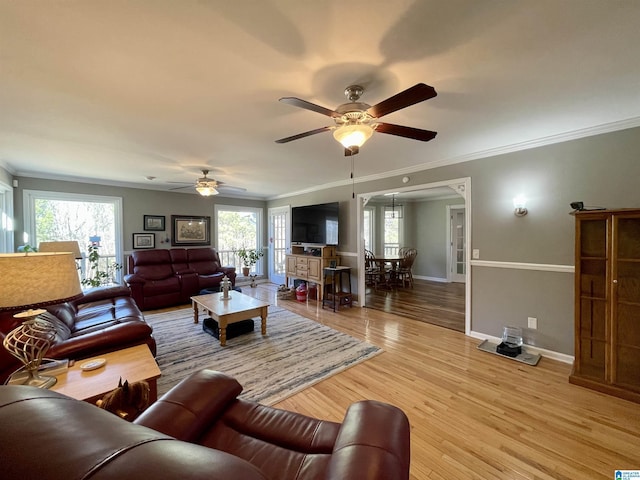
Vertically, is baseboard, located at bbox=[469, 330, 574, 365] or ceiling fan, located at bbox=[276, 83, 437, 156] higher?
ceiling fan, located at bbox=[276, 83, 437, 156]

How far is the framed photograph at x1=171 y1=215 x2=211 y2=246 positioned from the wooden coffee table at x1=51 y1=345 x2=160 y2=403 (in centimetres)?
482

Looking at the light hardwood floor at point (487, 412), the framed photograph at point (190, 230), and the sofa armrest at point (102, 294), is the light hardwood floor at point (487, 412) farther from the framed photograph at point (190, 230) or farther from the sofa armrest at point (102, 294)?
the framed photograph at point (190, 230)

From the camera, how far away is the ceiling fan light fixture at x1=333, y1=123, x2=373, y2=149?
5.90 ft

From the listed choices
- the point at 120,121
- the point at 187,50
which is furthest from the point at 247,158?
the point at 187,50

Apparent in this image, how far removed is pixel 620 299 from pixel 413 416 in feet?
6.84

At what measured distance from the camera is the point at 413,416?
6.49 ft

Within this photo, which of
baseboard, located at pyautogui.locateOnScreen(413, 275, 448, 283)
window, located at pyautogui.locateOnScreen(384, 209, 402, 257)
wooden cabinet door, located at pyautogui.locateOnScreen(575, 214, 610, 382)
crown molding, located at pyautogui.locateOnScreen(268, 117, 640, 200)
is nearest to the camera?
wooden cabinet door, located at pyautogui.locateOnScreen(575, 214, 610, 382)

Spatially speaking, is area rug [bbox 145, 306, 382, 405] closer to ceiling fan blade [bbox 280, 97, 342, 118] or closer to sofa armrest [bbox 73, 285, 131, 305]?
sofa armrest [bbox 73, 285, 131, 305]

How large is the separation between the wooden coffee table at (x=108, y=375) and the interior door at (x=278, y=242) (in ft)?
17.4

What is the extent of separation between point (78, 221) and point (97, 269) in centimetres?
101

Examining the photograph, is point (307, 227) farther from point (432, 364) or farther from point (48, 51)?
point (48, 51)

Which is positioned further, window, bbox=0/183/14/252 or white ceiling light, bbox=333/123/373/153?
window, bbox=0/183/14/252

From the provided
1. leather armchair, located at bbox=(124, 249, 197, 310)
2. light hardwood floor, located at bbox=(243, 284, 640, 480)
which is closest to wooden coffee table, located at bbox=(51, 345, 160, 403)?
light hardwood floor, located at bbox=(243, 284, 640, 480)

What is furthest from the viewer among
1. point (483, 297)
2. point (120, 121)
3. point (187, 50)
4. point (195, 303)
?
point (195, 303)
